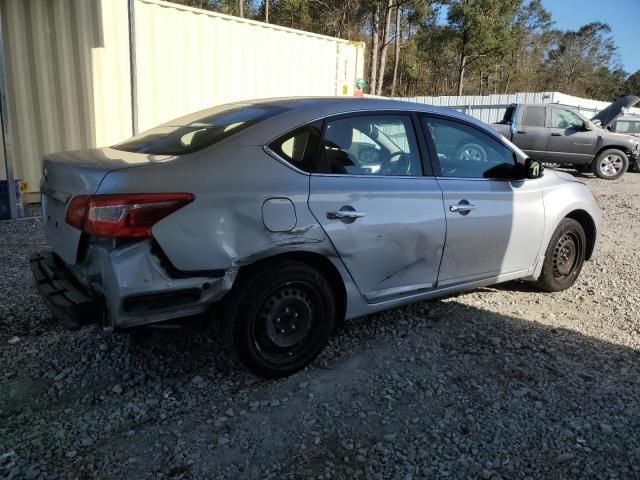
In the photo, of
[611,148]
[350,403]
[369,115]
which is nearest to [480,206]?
[369,115]

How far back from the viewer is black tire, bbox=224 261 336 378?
110 inches

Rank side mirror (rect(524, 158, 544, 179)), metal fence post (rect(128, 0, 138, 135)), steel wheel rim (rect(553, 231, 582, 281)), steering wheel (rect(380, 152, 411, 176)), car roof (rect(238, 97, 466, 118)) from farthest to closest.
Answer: metal fence post (rect(128, 0, 138, 135)) → steel wheel rim (rect(553, 231, 582, 281)) → side mirror (rect(524, 158, 544, 179)) → steering wheel (rect(380, 152, 411, 176)) → car roof (rect(238, 97, 466, 118))

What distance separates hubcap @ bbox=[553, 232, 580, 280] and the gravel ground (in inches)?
21.5

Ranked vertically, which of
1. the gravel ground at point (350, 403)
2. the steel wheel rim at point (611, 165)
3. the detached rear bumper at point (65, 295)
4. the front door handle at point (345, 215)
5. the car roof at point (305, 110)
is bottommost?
the gravel ground at point (350, 403)

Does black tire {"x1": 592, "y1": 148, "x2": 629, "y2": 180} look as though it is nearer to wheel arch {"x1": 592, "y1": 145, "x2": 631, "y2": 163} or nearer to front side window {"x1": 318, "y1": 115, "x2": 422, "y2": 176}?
wheel arch {"x1": 592, "y1": 145, "x2": 631, "y2": 163}

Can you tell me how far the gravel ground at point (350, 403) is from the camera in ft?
7.86

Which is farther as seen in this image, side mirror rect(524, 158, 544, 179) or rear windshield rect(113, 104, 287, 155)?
side mirror rect(524, 158, 544, 179)

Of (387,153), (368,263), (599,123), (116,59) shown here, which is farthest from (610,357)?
(599,123)

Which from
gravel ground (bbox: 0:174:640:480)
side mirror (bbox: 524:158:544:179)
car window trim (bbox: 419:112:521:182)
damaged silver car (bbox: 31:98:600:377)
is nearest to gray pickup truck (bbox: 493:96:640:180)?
side mirror (bbox: 524:158:544:179)

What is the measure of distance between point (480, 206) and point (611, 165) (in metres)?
12.7

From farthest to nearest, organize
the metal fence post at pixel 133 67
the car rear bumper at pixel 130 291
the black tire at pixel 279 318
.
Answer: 1. the metal fence post at pixel 133 67
2. the black tire at pixel 279 318
3. the car rear bumper at pixel 130 291

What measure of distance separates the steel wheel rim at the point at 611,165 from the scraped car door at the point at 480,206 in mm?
11849

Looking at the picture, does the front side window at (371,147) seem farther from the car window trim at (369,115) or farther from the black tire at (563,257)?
the black tire at (563,257)

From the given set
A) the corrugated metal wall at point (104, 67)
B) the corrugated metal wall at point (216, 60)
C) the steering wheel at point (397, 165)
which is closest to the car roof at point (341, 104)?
the steering wheel at point (397, 165)
